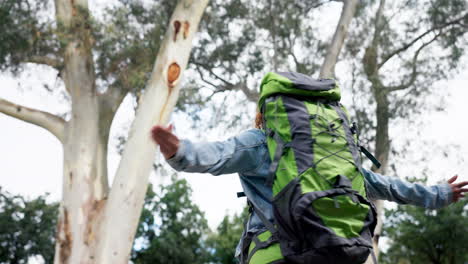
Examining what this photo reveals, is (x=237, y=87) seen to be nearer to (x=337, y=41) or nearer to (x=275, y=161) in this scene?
(x=337, y=41)

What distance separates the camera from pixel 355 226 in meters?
1.73

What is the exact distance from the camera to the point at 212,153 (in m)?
1.72

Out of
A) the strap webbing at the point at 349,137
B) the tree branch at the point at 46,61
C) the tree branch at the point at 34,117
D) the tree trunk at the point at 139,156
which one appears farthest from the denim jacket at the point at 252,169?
the tree branch at the point at 46,61

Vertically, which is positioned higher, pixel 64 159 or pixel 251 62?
pixel 251 62

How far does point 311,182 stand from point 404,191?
2.01ft

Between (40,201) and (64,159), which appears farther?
(40,201)

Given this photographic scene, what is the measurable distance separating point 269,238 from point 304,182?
23 cm

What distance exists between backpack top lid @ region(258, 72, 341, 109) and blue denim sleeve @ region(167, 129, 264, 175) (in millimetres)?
152

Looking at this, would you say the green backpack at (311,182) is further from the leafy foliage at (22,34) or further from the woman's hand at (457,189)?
the leafy foliage at (22,34)

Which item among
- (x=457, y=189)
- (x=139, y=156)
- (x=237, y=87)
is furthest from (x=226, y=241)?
(x=457, y=189)

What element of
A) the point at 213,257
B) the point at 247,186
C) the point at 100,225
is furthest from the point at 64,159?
the point at 213,257

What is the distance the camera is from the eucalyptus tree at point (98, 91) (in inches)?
304

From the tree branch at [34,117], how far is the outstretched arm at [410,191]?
8067 millimetres

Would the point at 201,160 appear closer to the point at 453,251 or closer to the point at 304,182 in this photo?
the point at 304,182
